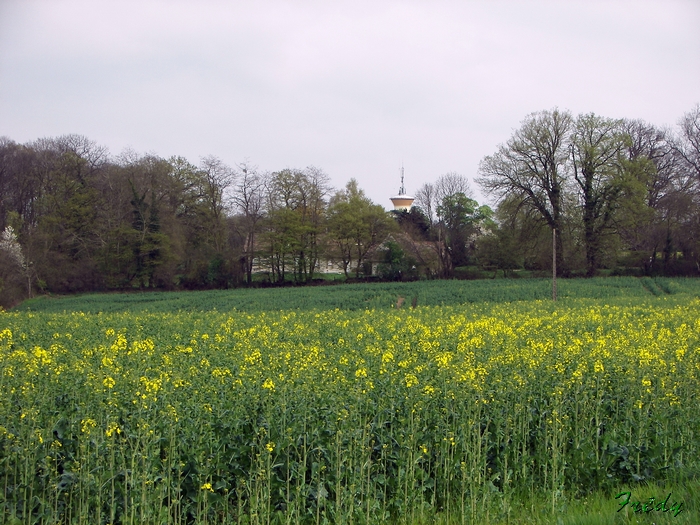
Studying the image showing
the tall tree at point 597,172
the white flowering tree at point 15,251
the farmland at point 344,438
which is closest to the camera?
the farmland at point 344,438

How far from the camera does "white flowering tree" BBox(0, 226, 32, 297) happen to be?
48791 mm

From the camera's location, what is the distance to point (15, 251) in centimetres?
4984

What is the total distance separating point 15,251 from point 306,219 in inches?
1105

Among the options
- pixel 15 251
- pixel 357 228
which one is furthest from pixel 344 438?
pixel 357 228

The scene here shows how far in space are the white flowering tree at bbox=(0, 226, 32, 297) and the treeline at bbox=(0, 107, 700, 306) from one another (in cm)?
17

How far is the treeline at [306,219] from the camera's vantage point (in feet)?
176

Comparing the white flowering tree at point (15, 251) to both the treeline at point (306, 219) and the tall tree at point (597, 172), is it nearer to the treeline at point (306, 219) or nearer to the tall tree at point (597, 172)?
the treeline at point (306, 219)

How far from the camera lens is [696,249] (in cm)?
5384

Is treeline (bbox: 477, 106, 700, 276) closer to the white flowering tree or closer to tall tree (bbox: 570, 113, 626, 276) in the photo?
tall tree (bbox: 570, 113, 626, 276)

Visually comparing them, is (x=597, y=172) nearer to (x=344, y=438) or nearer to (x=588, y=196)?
(x=588, y=196)

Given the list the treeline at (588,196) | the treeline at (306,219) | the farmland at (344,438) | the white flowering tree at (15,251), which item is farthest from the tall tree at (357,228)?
the farmland at (344,438)

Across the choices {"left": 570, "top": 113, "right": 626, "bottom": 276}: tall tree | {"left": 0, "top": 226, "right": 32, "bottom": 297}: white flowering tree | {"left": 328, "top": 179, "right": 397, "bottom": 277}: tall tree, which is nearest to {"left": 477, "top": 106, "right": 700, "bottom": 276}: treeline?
{"left": 570, "top": 113, "right": 626, "bottom": 276}: tall tree

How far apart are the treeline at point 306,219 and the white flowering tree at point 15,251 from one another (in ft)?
0.55

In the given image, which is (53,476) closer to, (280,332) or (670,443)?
(670,443)
